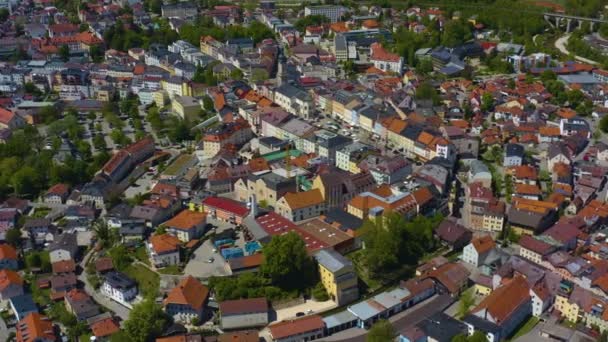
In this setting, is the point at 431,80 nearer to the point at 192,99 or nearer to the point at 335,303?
the point at 192,99

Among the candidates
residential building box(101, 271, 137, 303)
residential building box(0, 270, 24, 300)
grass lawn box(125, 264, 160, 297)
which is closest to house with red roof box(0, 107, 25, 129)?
residential building box(0, 270, 24, 300)

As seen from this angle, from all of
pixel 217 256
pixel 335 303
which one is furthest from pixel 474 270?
pixel 217 256

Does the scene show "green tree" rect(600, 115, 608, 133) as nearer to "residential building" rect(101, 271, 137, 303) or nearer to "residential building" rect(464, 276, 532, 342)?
"residential building" rect(464, 276, 532, 342)

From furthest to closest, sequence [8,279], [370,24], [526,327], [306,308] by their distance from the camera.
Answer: [370,24], [8,279], [306,308], [526,327]

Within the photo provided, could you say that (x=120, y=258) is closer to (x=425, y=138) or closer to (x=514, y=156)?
(x=425, y=138)

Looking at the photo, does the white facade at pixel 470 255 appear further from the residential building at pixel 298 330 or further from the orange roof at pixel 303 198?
the residential building at pixel 298 330

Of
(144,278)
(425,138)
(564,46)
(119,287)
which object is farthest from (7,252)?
(564,46)

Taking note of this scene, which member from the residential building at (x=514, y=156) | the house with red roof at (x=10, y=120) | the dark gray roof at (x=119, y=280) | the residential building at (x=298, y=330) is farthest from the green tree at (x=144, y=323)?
the house with red roof at (x=10, y=120)
